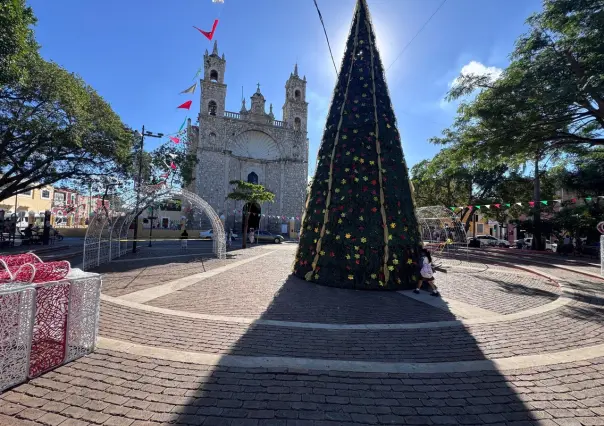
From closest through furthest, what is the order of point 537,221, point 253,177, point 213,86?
point 537,221 < point 213,86 < point 253,177

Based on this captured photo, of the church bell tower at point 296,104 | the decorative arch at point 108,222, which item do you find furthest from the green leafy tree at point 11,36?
the church bell tower at point 296,104

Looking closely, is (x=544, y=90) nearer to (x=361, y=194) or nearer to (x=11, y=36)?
(x=361, y=194)

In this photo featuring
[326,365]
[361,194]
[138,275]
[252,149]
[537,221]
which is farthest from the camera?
[252,149]

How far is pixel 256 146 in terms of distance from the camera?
45812mm

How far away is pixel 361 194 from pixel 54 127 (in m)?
14.1

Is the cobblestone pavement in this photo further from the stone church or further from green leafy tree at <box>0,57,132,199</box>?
the stone church

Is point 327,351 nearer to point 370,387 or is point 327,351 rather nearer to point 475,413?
point 370,387

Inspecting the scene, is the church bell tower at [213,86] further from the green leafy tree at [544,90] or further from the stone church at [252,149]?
the green leafy tree at [544,90]

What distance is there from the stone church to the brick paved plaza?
3419 centimetres

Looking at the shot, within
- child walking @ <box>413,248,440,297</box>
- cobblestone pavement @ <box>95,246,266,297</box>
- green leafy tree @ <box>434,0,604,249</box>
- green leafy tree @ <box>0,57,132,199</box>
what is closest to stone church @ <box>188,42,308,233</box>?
green leafy tree @ <box>0,57,132,199</box>

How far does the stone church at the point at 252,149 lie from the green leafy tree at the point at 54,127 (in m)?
23.3

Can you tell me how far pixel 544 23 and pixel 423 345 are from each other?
15.6 meters

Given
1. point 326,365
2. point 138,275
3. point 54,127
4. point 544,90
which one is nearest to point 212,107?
point 54,127

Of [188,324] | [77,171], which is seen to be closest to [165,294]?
[188,324]
